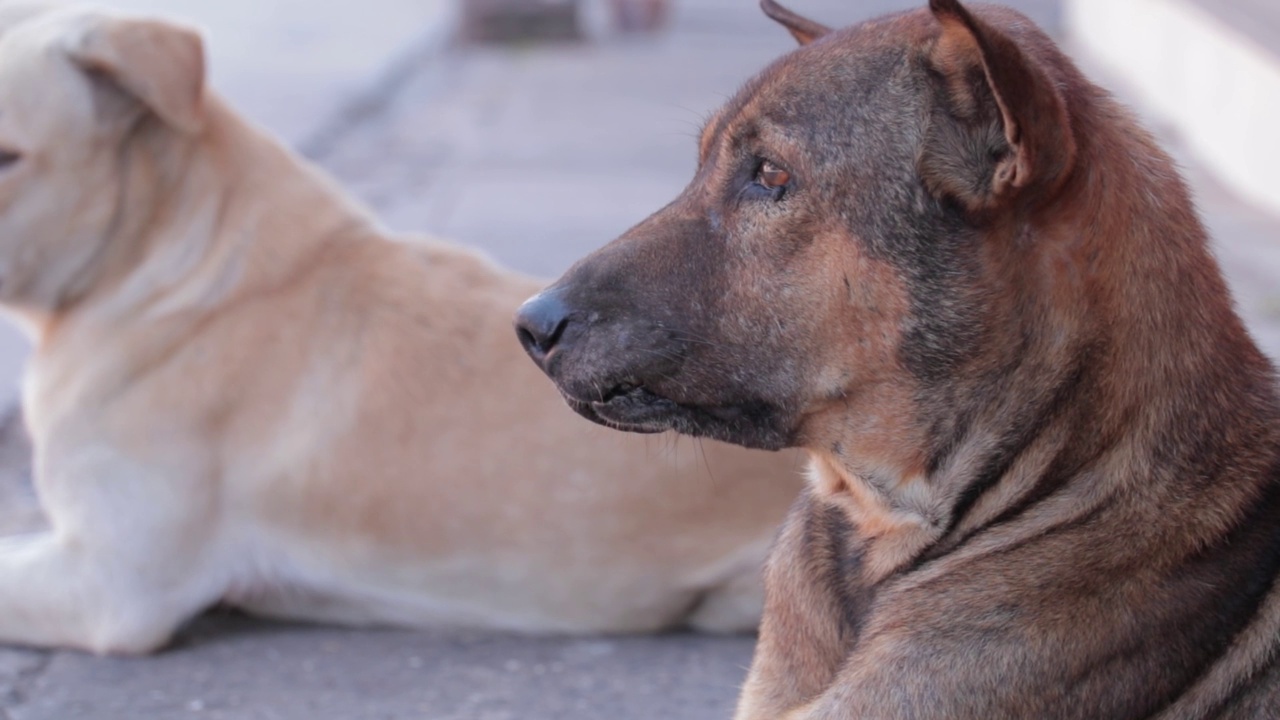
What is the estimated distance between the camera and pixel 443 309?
3.98 m

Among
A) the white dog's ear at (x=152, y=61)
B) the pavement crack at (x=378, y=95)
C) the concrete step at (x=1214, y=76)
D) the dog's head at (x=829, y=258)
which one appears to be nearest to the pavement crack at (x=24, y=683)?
the white dog's ear at (x=152, y=61)

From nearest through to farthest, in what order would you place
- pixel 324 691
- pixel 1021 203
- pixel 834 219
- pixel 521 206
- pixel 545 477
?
pixel 1021 203
pixel 834 219
pixel 324 691
pixel 545 477
pixel 521 206

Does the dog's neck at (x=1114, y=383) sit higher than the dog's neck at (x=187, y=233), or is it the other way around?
the dog's neck at (x=1114, y=383)

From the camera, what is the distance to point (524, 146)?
10359 millimetres

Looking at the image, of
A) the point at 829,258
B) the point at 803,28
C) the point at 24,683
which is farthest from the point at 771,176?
the point at 24,683

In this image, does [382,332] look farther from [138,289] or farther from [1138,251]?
[1138,251]

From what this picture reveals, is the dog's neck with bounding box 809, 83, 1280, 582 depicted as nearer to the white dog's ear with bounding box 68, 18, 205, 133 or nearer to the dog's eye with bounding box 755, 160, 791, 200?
the dog's eye with bounding box 755, 160, 791, 200

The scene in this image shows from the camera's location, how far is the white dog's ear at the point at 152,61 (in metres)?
3.75

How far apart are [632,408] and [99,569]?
1736mm

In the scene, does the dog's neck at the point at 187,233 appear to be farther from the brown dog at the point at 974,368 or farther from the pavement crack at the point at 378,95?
the pavement crack at the point at 378,95

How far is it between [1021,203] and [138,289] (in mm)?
2440

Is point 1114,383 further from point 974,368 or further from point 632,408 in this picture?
point 632,408

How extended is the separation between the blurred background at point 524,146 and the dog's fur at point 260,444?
161 mm

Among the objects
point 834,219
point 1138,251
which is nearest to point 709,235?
point 834,219
